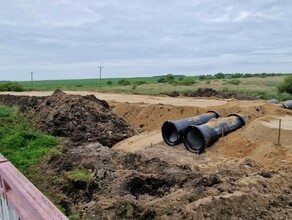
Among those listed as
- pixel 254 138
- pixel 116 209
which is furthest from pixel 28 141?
pixel 254 138

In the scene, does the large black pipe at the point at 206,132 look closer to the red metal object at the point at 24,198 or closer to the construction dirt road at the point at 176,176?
the construction dirt road at the point at 176,176

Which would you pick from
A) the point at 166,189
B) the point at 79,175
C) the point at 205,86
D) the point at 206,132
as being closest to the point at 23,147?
the point at 79,175

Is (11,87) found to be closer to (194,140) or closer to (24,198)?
(194,140)

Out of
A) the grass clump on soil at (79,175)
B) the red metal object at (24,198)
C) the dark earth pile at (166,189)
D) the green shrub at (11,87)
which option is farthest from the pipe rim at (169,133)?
the green shrub at (11,87)

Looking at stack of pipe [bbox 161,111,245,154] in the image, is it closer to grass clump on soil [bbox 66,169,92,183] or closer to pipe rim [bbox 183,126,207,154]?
pipe rim [bbox 183,126,207,154]

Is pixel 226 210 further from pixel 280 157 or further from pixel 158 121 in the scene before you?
pixel 158 121

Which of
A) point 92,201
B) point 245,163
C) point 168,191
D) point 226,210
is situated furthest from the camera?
point 245,163

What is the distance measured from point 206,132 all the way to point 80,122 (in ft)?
21.2

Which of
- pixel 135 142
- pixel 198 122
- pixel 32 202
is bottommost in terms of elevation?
pixel 135 142

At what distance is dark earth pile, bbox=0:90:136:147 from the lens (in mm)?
14672

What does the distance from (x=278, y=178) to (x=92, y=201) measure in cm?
439

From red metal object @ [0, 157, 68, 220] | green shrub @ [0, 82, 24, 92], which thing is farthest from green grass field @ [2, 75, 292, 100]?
red metal object @ [0, 157, 68, 220]

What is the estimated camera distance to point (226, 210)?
623 cm

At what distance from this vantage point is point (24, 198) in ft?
9.02
